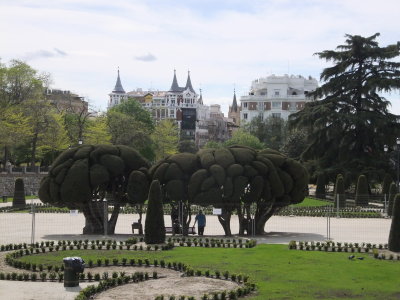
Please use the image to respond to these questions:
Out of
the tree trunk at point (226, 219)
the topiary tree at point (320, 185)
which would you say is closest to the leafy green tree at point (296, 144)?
the topiary tree at point (320, 185)

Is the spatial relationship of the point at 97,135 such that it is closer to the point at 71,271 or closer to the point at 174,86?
the point at 71,271

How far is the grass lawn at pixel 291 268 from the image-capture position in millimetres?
15242

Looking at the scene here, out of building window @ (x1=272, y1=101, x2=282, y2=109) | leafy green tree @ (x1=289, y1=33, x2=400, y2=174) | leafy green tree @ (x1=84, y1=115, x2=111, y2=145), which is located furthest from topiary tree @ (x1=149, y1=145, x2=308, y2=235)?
building window @ (x1=272, y1=101, x2=282, y2=109)

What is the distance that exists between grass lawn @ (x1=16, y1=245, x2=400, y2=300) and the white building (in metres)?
101

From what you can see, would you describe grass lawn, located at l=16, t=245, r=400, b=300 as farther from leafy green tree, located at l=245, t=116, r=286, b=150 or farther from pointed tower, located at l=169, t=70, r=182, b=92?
pointed tower, located at l=169, t=70, r=182, b=92

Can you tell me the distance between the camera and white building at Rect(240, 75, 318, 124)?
123250 mm

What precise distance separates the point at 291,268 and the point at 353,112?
41552mm

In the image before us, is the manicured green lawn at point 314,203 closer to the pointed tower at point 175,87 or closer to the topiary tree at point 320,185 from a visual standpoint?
the topiary tree at point 320,185

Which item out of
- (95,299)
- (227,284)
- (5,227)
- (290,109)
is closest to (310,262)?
(227,284)

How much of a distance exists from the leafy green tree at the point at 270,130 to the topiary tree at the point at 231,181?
243ft

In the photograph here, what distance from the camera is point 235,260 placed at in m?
20.2

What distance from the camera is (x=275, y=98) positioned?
124 meters

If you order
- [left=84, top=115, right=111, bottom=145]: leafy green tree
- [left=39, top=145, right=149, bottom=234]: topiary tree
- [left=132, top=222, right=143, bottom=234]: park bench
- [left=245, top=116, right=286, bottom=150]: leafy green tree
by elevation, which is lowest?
[left=132, top=222, right=143, bottom=234]: park bench

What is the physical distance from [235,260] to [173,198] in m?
8.34
